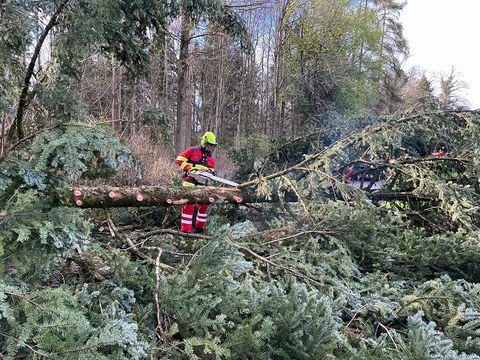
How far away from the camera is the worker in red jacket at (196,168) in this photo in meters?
4.09

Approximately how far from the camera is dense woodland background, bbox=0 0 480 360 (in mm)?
1556

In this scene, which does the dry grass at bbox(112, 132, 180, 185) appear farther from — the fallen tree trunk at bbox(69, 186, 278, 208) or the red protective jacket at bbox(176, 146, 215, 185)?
the fallen tree trunk at bbox(69, 186, 278, 208)

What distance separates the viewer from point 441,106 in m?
4.73

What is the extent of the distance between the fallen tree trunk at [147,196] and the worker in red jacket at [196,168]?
0.53 metres

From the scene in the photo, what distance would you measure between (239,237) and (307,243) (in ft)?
2.11

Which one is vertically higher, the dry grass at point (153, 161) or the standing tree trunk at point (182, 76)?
the standing tree trunk at point (182, 76)

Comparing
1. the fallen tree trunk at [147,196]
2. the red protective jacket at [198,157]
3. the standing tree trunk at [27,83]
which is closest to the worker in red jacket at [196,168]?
the red protective jacket at [198,157]

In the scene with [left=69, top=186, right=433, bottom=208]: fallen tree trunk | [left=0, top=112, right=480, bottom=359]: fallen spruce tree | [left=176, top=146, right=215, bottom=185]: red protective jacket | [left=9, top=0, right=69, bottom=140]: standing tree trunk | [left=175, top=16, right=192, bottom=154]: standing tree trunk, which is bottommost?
[left=0, top=112, right=480, bottom=359]: fallen spruce tree

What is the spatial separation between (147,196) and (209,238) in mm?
698

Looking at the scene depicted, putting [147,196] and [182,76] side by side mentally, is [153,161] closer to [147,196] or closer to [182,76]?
[182,76]

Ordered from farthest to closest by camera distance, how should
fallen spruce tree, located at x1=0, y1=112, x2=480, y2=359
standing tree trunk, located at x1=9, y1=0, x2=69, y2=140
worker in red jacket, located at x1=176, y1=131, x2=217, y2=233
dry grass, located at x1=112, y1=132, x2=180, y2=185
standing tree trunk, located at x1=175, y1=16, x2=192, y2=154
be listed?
standing tree trunk, located at x1=175, y1=16, x2=192, y2=154 < dry grass, located at x1=112, y1=132, x2=180, y2=185 < worker in red jacket, located at x1=176, y1=131, x2=217, y2=233 < standing tree trunk, located at x1=9, y1=0, x2=69, y2=140 < fallen spruce tree, located at x1=0, y1=112, x2=480, y2=359

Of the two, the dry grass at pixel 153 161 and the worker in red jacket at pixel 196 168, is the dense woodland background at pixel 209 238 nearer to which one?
the worker in red jacket at pixel 196 168

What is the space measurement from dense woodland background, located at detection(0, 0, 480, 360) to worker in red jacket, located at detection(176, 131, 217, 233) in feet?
0.75

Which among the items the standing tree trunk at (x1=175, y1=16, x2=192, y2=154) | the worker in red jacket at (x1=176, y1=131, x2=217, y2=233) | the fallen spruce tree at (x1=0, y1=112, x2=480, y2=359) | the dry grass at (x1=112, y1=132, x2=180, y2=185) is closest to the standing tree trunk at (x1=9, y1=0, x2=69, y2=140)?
the fallen spruce tree at (x1=0, y1=112, x2=480, y2=359)
